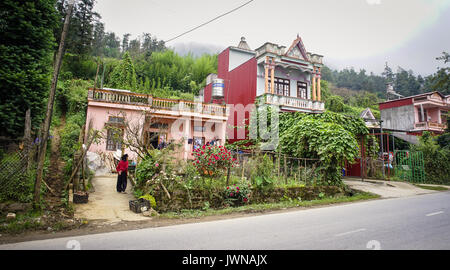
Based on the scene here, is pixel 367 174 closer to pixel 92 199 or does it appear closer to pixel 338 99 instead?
pixel 92 199

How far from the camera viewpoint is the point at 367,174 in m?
15.7

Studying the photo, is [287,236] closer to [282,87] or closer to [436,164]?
[436,164]

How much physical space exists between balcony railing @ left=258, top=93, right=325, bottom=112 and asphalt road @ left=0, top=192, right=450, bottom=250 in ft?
39.5

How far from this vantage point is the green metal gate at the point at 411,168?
49.8 ft

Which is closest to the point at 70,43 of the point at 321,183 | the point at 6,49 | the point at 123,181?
the point at 6,49

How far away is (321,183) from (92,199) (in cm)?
891

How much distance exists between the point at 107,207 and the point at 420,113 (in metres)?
32.3

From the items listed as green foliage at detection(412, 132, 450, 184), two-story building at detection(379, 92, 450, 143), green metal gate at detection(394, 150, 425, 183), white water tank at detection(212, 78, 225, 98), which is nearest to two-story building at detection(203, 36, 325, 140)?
white water tank at detection(212, 78, 225, 98)

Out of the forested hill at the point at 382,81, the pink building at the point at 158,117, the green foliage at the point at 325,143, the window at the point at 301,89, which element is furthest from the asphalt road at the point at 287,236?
the forested hill at the point at 382,81

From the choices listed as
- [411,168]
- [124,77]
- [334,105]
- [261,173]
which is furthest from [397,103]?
[124,77]

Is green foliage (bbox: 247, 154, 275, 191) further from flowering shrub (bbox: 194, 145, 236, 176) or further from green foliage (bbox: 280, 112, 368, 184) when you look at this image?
green foliage (bbox: 280, 112, 368, 184)

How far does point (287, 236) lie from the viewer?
185 inches

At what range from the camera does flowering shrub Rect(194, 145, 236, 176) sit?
8094mm

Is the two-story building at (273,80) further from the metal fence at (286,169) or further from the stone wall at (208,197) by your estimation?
the stone wall at (208,197)
